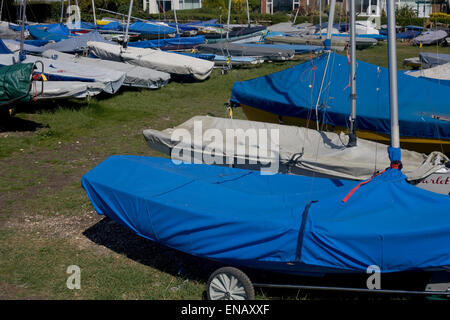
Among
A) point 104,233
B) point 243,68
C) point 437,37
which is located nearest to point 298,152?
point 104,233

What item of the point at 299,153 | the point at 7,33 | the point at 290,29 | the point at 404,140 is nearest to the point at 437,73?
the point at 404,140

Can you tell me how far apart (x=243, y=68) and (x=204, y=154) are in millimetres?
15003

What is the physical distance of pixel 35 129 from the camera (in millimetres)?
14414

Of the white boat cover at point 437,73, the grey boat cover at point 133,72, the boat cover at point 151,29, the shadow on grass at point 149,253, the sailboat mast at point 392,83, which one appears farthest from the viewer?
the boat cover at point 151,29

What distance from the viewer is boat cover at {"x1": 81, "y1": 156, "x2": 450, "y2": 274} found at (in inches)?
230

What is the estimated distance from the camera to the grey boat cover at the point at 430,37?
3142 cm

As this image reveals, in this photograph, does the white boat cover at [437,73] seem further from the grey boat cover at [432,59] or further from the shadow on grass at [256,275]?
the shadow on grass at [256,275]

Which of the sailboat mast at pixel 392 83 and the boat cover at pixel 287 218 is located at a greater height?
the sailboat mast at pixel 392 83

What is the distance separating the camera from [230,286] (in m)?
6.21

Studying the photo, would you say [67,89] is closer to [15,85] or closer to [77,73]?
[15,85]

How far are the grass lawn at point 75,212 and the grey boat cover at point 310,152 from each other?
179 cm

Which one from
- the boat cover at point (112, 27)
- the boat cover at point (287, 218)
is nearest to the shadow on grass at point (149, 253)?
the boat cover at point (287, 218)

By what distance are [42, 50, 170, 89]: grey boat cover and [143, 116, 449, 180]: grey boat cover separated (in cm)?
861

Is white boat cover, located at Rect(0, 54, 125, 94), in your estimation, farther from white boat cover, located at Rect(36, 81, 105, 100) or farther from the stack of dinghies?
white boat cover, located at Rect(36, 81, 105, 100)
